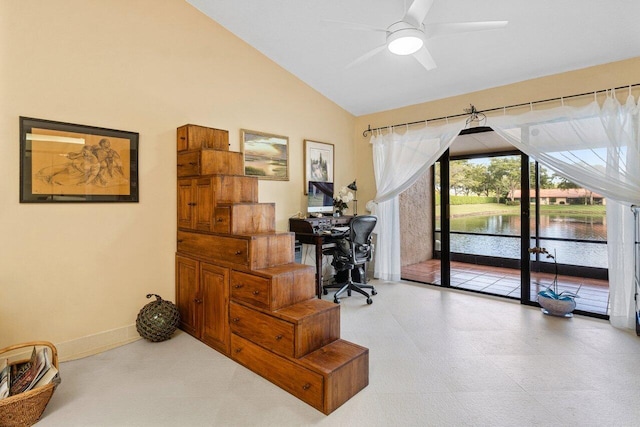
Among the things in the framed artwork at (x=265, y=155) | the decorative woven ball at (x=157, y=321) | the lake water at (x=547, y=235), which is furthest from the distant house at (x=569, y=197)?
the decorative woven ball at (x=157, y=321)

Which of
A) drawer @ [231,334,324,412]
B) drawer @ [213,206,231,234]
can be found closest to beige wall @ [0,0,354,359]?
drawer @ [213,206,231,234]

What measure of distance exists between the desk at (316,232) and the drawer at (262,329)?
154cm

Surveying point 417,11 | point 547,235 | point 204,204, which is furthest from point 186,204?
point 547,235

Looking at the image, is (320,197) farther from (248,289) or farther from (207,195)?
(248,289)

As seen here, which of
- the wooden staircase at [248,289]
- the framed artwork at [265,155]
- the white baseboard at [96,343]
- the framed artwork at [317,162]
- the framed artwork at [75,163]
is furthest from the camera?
the framed artwork at [317,162]

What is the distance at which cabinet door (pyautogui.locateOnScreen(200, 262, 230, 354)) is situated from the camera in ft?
8.56

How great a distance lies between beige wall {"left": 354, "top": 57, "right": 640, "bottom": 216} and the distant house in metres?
0.99

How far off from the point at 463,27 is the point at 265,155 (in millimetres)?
2487

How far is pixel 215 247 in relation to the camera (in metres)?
2.74

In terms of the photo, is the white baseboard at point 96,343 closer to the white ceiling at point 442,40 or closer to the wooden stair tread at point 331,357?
the wooden stair tread at point 331,357

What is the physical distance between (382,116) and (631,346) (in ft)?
12.6

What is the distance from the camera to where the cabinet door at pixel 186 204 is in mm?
3006

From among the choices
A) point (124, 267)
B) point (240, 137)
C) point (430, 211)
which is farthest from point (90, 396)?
point (430, 211)

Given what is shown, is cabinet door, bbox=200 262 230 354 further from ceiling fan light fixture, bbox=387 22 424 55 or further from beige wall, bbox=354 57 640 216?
beige wall, bbox=354 57 640 216
